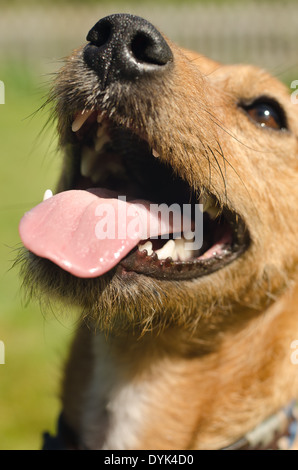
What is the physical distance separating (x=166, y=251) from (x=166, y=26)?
54.1 feet

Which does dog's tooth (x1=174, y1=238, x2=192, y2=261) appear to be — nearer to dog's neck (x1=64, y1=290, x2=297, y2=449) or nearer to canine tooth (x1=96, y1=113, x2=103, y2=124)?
dog's neck (x1=64, y1=290, x2=297, y2=449)

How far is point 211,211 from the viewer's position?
9.02 feet

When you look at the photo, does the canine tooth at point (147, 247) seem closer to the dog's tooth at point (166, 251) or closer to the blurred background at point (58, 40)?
the dog's tooth at point (166, 251)

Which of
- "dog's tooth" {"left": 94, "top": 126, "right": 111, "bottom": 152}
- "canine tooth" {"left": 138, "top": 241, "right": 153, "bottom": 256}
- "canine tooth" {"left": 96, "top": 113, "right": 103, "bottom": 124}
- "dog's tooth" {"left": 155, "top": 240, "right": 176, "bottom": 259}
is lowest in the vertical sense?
"dog's tooth" {"left": 155, "top": 240, "right": 176, "bottom": 259}

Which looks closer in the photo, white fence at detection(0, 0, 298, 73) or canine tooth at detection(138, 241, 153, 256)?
canine tooth at detection(138, 241, 153, 256)

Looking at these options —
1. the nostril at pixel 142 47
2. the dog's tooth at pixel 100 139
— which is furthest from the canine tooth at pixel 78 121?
the nostril at pixel 142 47

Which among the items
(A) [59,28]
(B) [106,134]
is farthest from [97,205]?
(A) [59,28]

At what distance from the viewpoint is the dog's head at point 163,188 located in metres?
2.30

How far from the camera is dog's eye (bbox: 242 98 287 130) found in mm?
2975

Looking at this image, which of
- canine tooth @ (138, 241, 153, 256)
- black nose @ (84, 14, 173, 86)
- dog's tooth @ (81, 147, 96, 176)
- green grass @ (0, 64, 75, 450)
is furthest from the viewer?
green grass @ (0, 64, 75, 450)

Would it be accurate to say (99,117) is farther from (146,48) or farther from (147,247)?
(147,247)

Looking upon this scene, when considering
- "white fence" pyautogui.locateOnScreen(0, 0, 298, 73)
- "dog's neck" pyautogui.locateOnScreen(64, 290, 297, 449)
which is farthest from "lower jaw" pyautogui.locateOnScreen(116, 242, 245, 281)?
"white fence" pyautogui.locateOnScreen(0, 0, 298, 73)

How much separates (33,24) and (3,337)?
1446 cm

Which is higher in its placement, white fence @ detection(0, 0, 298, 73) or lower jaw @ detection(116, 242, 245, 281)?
lower jaw @ detection(116, 242, 245, 281)
